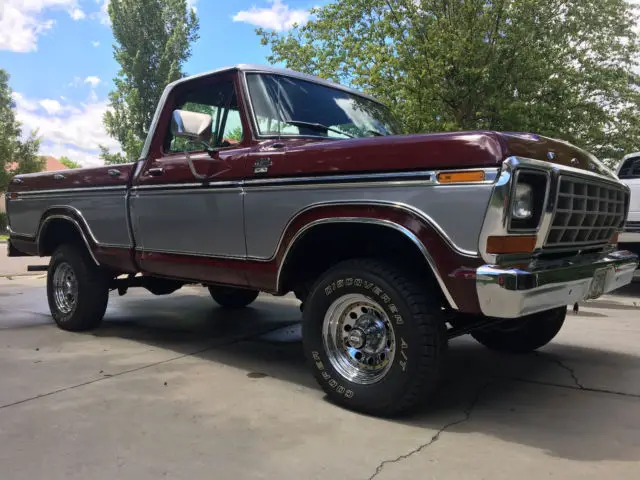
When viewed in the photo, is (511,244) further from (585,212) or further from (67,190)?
(67,190)

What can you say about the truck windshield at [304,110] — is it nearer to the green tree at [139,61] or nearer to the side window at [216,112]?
the side window at [216,112]

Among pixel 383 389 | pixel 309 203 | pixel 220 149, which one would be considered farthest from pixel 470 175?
pixel 220 149

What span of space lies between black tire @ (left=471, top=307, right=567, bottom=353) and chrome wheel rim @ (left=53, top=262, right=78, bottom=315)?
3.91m

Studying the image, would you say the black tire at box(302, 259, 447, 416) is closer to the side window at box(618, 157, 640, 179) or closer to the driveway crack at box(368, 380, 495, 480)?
the driveway crack at box(368, 380, 495, 480)

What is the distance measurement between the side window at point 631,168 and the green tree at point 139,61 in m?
29.4

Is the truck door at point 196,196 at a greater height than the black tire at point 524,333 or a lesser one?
greater

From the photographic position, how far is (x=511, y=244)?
8.95 ft

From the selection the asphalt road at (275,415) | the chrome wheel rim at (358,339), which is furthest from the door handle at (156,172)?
the chrome wheel rim at (358,339)

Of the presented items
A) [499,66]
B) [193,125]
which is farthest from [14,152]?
[193,125]

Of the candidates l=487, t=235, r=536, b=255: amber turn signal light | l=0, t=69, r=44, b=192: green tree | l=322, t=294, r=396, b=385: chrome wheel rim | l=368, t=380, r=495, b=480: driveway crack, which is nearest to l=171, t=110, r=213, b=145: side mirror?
l=322, t=294, r=396, b=385: chrome wheel rim

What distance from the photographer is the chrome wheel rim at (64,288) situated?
545cm

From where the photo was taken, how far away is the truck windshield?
3852mm

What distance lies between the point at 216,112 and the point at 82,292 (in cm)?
239

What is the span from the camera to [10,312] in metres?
6.59
